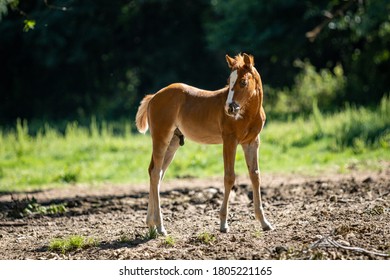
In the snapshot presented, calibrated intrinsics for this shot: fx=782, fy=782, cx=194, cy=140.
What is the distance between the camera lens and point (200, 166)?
606 inches

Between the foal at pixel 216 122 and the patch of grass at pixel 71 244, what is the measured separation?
2.90 ft

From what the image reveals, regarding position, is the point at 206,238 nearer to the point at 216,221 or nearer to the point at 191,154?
the point at 216,221

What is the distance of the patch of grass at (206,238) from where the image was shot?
27.9 ft

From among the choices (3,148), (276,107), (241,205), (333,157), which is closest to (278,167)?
(333,157)

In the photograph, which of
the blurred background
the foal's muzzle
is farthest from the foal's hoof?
the blurred background

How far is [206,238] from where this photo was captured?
857cm

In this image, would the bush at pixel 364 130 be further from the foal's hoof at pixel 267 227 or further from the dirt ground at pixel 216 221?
the foal's hoof at pixel 267 227

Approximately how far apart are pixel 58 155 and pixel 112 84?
1161 cm

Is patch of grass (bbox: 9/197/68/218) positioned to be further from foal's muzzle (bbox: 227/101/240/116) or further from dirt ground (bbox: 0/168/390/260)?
foal's muzzle (bbox: 227/101/240/116)

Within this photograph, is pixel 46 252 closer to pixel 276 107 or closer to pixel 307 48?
pixel 276 107

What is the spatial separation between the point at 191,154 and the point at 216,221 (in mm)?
6049

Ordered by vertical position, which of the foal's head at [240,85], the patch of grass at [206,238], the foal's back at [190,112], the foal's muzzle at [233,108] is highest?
the foal's head at [240,85]

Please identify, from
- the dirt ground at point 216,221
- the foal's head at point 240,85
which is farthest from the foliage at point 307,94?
the foal's head at point 240,85

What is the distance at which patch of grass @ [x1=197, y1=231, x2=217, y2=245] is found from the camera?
8.50 meters
